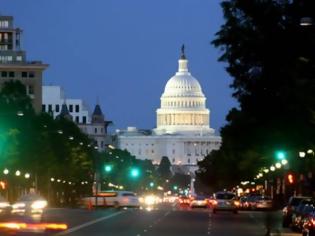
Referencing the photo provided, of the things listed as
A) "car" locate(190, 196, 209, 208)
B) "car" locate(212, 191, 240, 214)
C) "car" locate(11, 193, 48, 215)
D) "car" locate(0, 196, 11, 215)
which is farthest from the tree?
"car" locate(190, 196, 209, 208)

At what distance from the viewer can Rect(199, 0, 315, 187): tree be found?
6056 centimetres

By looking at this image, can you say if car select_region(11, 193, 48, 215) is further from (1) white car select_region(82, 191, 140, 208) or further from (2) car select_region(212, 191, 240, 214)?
(1) white car select_region(82, 191, 140, 208)

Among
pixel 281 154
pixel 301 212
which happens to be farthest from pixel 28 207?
pixel 281 154

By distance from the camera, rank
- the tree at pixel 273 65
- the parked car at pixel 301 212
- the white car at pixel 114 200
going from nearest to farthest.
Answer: the parked car at pixel 301 212 < the tree at pixel 273 65 < the white car at pixel 114 200

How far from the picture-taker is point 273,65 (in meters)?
66.8

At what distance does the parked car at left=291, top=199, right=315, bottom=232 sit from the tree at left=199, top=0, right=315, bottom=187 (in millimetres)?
3920

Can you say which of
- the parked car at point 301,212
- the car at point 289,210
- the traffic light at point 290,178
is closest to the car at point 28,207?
the parked car at point 301,212

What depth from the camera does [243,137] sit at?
83.9 meters

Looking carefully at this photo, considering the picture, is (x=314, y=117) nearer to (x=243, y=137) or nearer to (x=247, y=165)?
(x=243, y=137)

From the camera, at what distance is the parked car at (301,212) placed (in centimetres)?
5205

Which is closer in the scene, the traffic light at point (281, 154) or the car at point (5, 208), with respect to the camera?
the car at point (5, 208)

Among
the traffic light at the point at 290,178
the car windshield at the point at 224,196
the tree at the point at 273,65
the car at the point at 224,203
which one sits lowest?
the car at the point at 224,203

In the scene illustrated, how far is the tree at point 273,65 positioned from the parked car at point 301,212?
3.92m

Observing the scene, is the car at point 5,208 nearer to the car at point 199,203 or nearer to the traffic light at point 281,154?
the traffic light at point 281,154
